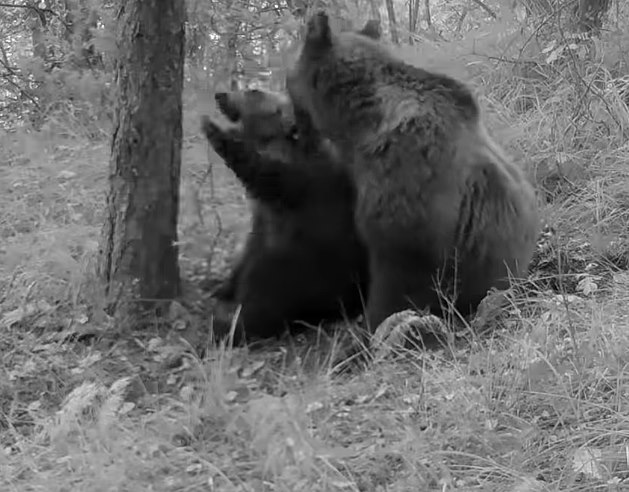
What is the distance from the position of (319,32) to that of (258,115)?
498mm

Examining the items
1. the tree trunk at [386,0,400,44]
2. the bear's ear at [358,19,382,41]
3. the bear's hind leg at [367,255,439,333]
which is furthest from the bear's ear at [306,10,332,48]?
the tree trunk at [386,0,400,44]

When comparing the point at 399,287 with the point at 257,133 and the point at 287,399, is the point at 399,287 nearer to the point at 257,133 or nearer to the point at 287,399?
the point at 257,133

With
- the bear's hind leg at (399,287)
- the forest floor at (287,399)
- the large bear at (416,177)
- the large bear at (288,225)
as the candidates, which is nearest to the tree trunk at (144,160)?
the forest floor at (287,399)

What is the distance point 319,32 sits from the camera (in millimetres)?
4504

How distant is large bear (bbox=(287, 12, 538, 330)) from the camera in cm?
414

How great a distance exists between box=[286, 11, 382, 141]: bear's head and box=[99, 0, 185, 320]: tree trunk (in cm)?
72

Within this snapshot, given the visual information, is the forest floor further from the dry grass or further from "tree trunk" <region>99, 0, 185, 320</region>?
"tree trunk" <region>99, 0, 185, 320</region>

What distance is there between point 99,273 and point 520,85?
3687mm

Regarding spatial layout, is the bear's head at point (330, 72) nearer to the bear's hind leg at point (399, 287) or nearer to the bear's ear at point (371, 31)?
the bear's ear at point (371, 31)

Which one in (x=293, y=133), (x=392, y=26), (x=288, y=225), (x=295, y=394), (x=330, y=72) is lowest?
(x=295, y=394)

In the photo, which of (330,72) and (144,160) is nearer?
(144,160)

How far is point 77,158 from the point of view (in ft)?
20.5

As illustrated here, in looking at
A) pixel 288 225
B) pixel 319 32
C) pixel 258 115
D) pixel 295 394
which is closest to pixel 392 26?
pixel 319 32

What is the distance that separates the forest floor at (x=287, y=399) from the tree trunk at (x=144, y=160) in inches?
7.1
